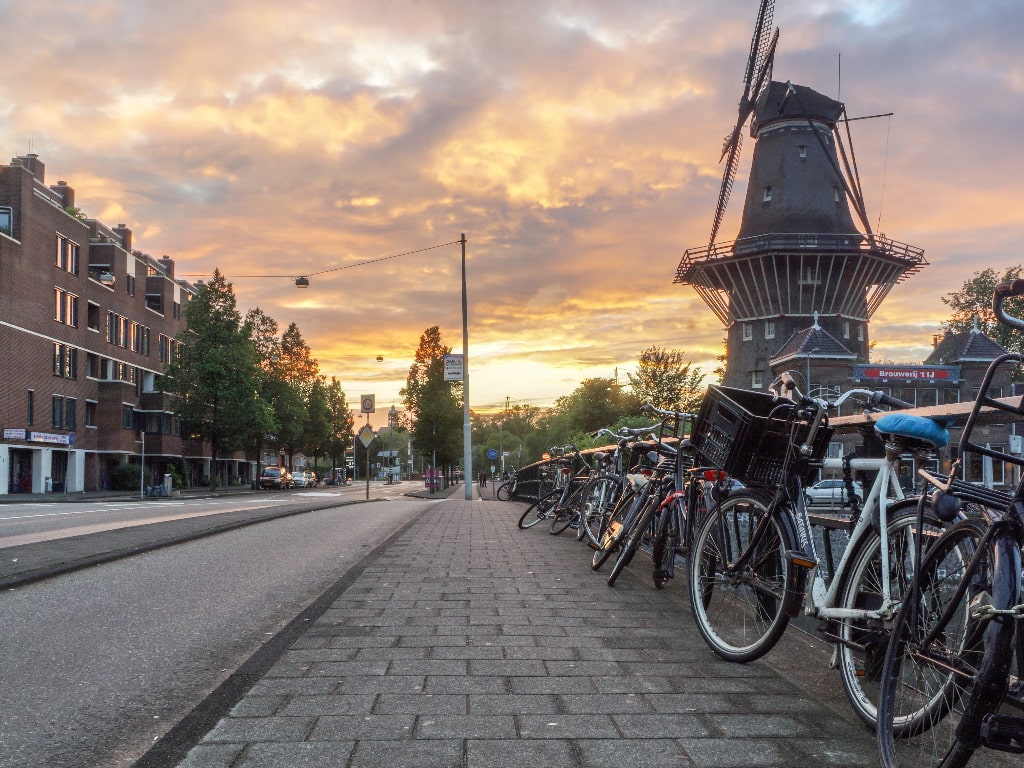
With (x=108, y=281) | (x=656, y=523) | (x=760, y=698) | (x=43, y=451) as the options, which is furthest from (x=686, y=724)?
(x=108, y=281)

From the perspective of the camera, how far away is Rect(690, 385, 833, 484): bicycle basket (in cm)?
421

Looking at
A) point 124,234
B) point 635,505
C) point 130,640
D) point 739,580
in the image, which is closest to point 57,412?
point 124,234

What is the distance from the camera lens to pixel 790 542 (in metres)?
4.05

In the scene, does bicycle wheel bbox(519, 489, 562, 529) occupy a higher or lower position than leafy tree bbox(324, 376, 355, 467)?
lower

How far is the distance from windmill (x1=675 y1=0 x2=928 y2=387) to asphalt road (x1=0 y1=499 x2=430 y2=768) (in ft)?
159

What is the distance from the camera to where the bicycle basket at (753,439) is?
13.8 ft

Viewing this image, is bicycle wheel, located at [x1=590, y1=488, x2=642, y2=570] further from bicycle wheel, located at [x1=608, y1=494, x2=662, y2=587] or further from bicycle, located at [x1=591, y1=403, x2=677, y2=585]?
bicycle wheel, located at [x1=608, y1=494, x2=662, y2=587]

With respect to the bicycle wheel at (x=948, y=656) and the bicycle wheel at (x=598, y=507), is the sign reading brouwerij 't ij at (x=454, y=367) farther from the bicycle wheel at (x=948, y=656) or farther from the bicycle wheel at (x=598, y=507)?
the bicycle wheel at (x=948, y=656)

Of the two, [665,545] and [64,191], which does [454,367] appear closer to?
[665,545]

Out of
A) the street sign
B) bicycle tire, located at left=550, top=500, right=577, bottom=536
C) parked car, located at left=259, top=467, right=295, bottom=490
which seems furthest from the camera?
parked car, located at left=259, top=467, right=295, bottom=490

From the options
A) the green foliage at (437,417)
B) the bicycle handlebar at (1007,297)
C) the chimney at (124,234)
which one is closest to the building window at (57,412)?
the chimney at (124,234)

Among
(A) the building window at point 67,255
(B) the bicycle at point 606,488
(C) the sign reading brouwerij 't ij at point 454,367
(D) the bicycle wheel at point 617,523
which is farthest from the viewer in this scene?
(A) the building window at point 67,255

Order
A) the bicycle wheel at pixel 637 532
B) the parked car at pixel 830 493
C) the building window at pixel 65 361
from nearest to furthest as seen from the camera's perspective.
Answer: the parked car at pixel 830 493, the bicycle wheel at pixel 637 532, the building window at pixel 65 361

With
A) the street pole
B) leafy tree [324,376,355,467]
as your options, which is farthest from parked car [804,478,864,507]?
leafy tree [324,376,355,467]
